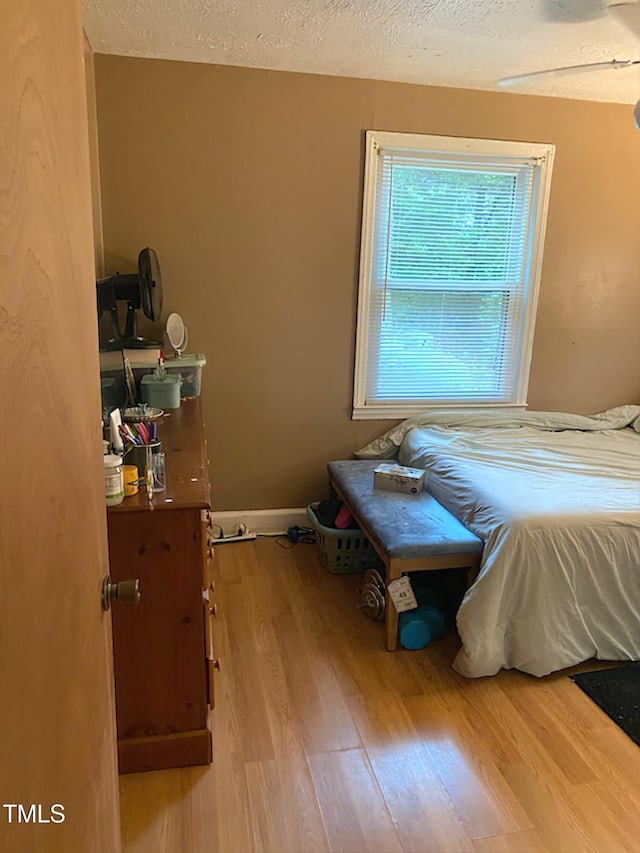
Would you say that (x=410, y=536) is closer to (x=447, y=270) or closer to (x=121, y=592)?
(x=121, y=592)

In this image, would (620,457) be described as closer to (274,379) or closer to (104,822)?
(274,379)

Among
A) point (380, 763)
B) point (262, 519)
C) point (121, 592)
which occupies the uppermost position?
point (121, 592)

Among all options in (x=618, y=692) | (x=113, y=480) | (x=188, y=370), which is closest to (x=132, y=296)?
(x=188, y=370)

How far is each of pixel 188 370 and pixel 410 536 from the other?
130cm

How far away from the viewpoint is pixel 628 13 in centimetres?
204

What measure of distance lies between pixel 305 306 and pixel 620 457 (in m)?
1.79

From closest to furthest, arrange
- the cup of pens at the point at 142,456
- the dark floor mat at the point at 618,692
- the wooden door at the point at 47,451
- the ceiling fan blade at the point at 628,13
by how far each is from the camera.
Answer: the wooden door at the point at 47,451 < the cup of pens at the point at 142,456 < the ceiling fan blade at the point at 628,13 < the dark floor mat at the point at 618,692

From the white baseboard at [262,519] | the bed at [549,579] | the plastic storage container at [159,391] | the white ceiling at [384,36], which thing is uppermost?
the white ceiling at [384,36]

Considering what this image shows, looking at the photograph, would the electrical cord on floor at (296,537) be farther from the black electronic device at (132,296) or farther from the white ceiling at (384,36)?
the white ceiling at (384,36)

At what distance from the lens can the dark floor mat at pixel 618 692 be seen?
2092 millimetres

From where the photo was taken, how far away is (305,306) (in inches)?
130

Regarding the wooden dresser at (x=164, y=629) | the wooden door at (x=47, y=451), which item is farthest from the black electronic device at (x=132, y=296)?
the wooden door at (x=47, y=451)

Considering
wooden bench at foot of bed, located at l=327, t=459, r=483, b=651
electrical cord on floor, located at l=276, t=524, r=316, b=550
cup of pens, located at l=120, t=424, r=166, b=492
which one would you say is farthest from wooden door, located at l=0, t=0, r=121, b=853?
electrical cord on floor, located at l=276, t=524, r=316, b=550

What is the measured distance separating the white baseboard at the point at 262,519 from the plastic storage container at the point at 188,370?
2.53 ft
